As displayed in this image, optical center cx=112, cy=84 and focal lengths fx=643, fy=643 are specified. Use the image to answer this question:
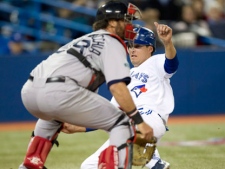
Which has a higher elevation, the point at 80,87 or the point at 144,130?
the point at 80,87

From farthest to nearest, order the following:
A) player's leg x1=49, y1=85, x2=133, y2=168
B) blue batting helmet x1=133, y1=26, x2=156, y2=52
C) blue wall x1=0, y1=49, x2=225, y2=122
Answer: blue wall x1=0, y1=49, x2=225, y2=122
blue batting helmet x1=133, y1=26, x2=156, y2=52
player's leg x1=49, y1=85, x2=133, y2=168

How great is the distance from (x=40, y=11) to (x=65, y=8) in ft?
2.21

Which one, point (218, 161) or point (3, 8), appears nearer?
A: point (218, 161)

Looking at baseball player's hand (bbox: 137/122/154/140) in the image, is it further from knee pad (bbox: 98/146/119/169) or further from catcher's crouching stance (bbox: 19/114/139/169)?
knee pad (bbox: 98/146/119/169)

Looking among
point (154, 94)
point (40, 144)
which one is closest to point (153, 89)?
point (154, 94)

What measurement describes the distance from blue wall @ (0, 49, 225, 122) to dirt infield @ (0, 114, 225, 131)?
13.8 inches

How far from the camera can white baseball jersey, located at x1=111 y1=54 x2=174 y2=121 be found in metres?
6.94

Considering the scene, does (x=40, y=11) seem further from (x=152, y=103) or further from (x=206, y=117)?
(x=152, y=103)

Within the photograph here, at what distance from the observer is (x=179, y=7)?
16.2 metres

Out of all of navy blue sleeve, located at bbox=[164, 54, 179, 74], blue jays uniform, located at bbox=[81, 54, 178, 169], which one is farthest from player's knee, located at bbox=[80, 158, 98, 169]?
navy blue sleeve, located at bbox=[164, 54, 179, 74]

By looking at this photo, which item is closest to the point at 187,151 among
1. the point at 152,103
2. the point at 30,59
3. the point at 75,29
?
the point at 152,103

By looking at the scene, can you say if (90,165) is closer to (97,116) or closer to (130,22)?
(97,116)

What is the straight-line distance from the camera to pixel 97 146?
10.2 meters

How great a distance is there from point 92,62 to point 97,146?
14.6 feet
